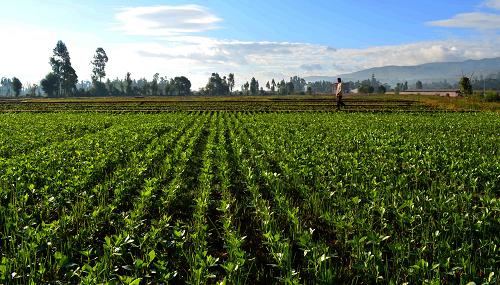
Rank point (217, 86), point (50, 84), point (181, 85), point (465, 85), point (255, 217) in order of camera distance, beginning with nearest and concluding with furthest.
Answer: point (255, 217) < point (465, 85) < point (50, 84) < point (181, 85) < point (217, 86)

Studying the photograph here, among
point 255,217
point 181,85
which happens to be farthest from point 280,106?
point 181,85

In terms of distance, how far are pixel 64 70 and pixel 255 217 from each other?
143162 mm

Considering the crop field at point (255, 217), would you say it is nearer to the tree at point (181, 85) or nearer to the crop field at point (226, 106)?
the crop field at point (226, 106)

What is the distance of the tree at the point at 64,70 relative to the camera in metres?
130

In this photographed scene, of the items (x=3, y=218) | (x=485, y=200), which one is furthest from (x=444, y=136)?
(x=3, y=218)

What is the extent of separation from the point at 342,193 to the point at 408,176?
3225 millimetres

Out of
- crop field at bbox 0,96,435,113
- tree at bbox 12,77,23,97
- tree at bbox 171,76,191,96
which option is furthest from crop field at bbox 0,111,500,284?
tree at bbox 171,76,191,96

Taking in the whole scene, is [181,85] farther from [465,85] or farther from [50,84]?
[465,85]

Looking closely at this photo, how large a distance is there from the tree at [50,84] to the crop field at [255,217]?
123498 mm

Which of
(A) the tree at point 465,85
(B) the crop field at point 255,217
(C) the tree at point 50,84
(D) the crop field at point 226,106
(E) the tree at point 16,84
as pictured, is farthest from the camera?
(E) the tree at point 16,84

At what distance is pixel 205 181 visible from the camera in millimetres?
10328

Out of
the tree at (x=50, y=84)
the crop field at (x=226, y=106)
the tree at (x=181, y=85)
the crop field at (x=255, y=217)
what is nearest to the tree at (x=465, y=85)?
the crop field at (x=226, y=106)

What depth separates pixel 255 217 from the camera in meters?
8.29

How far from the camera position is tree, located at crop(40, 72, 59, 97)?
4902 inches
